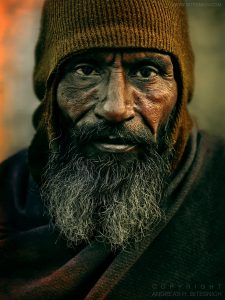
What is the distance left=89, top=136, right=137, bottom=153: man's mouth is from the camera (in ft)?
5.55

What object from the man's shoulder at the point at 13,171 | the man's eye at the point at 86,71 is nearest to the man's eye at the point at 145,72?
the man's eye at the point at 86,71

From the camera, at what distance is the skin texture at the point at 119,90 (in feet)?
5.44

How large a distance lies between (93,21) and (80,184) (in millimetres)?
666

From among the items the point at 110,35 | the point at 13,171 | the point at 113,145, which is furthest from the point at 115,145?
the point at 13,171

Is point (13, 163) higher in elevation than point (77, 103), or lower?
lower

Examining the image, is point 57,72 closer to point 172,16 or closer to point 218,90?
point 172,16

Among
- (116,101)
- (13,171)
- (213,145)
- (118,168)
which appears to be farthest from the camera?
(13,171)

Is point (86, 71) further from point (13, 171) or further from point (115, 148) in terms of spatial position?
point (13, 171)

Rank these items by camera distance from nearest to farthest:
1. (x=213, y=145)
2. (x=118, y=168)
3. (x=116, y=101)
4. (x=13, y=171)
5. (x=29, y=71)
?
(x=116, y=101), (x=118, y=168), (x=213, y=145), (x=13, y=171), (x=29, y=71)

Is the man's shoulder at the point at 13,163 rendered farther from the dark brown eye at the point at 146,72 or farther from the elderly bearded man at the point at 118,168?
the dark brown eye at the point at 146,72

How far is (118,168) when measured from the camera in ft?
5.71

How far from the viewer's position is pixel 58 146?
6.19ft

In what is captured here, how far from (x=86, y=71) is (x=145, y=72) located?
0.24 m

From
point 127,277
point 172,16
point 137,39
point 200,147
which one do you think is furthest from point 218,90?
point 127,277
